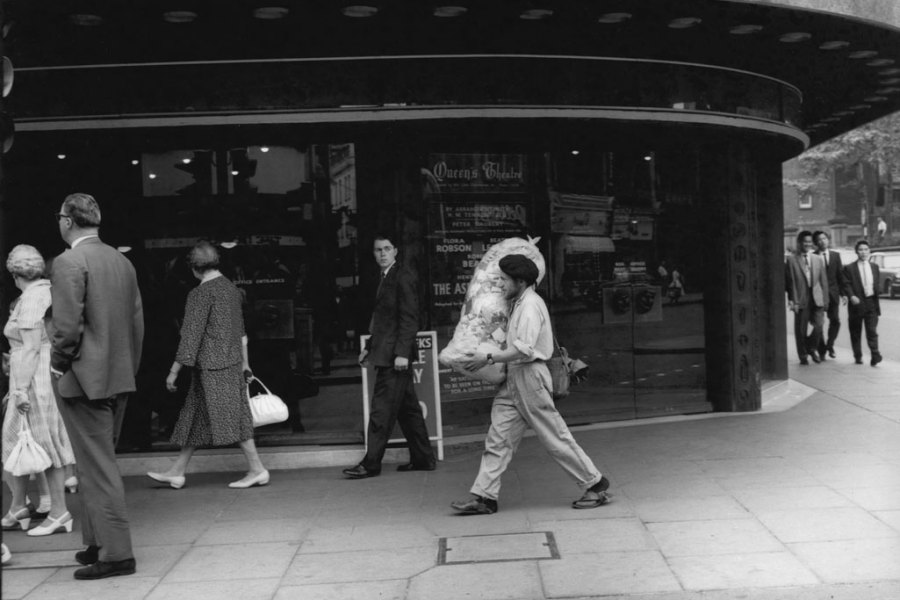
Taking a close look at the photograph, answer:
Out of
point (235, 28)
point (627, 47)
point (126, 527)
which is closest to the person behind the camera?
point (126, 527)

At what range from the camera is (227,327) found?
7879mm

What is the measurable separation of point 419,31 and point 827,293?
9076 mm

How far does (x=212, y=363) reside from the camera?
7.86 m

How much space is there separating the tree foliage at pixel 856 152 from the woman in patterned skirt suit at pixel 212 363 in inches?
1591

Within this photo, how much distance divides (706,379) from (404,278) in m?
3.98

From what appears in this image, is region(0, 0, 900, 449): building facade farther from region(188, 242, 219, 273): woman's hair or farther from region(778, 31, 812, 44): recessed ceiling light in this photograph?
region(188, 242, 219, 273): woman's hair

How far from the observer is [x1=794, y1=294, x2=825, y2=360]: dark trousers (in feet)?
51.1

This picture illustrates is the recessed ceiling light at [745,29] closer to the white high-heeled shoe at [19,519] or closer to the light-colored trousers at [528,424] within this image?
the light-colored trousers at [528,424]

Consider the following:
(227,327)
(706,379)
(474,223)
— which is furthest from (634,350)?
(227,327)

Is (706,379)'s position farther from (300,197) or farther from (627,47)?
(300,197)

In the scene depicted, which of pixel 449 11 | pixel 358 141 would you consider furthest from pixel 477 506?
pixel 449 11

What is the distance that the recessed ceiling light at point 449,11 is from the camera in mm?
8156

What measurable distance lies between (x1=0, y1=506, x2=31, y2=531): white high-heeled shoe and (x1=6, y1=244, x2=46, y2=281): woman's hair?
4.96 ft

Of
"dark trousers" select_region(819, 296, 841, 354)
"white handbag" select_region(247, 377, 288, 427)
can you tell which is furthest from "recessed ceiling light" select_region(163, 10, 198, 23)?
"dark trousers" select_region(819, 296, 841, 354)
